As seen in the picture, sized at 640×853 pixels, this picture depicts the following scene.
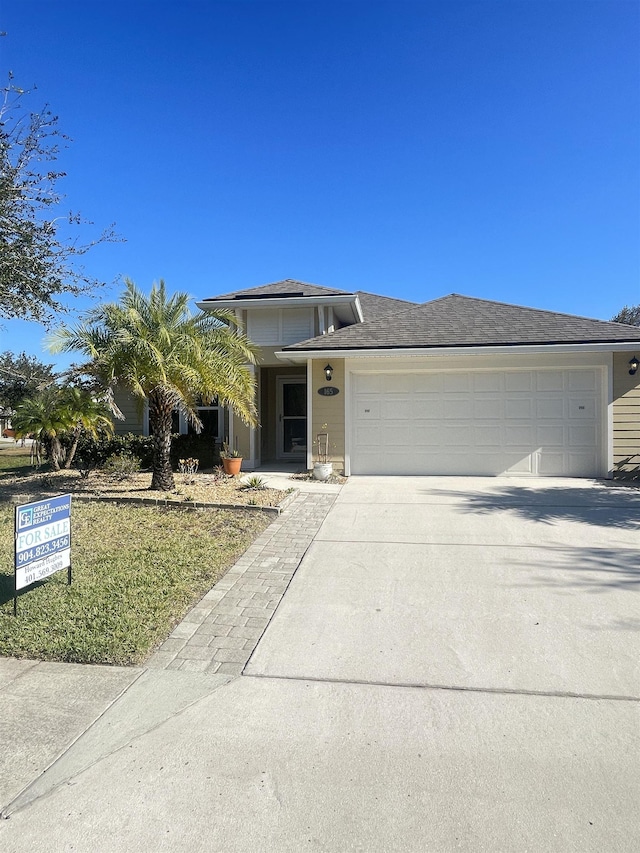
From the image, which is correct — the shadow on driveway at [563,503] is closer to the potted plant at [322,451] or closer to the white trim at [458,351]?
the potted plant at [322,451]

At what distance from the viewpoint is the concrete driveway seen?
78.7 inches

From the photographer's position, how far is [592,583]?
475 cm

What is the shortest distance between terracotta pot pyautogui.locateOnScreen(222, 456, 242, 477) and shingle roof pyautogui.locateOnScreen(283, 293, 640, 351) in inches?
110

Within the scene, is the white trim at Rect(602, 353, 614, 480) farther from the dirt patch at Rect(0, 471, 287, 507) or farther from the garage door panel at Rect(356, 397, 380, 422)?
the dirt patch at Rect(0, 471, 287, 507)

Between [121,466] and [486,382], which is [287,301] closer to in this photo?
[486,382]

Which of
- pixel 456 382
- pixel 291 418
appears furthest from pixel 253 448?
pixel 456 382

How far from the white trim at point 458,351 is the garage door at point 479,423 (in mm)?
560

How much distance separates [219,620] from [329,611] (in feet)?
3.05

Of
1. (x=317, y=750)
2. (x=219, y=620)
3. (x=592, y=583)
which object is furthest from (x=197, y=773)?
(x=592, y=583)

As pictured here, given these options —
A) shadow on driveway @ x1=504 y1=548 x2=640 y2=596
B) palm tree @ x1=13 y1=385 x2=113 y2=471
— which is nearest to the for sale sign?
shadow on driveway @ x1=504 y1=548 x2=640 y2=596

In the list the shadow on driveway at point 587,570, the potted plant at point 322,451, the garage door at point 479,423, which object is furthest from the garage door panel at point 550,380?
the shadow on driveway at point 587,570

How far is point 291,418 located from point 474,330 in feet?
18.3

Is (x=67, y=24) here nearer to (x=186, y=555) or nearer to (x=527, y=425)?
(x=186, y=555)

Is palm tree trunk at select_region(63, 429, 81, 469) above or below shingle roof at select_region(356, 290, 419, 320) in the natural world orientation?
below
